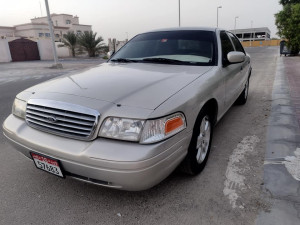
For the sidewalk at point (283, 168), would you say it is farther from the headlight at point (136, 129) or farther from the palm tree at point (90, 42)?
the palm tree at point (90, 42)

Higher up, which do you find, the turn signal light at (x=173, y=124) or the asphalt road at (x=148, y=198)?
the turn signal light at (x=173, y=124)

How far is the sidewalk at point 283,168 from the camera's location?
2004 mm

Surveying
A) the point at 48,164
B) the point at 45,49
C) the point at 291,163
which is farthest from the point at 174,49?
the point at 45,49

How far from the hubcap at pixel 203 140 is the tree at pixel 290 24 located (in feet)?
58.7

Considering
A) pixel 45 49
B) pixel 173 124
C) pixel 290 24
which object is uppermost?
pixel 290 24

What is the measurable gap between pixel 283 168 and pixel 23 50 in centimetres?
3081

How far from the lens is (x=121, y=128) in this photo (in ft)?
6.10

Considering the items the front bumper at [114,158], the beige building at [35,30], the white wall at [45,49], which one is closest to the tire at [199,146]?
the front bumper at [114,158]

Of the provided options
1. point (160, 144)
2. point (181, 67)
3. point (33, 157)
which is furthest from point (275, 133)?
point (33, 157)

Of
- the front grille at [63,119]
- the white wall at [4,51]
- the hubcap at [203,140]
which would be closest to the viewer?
the front grille at [63,119]

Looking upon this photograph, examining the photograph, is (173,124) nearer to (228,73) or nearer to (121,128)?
(121,128)

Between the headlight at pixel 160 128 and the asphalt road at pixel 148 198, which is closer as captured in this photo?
the headlight at pixel 160 128

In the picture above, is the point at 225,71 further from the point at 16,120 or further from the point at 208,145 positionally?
the point at 16,120

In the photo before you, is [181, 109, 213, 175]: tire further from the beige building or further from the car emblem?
the beige building
